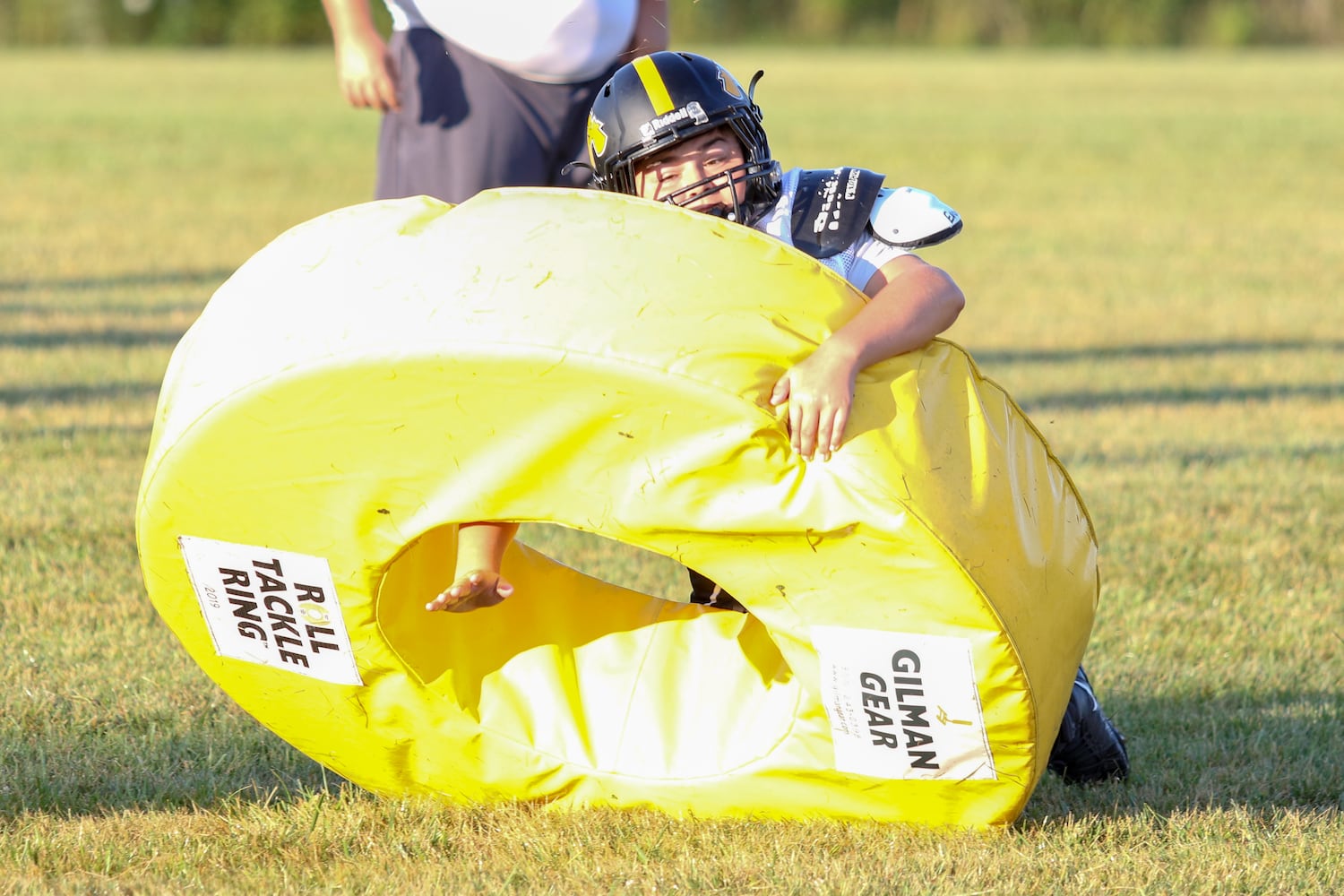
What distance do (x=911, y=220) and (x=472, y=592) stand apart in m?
1.17

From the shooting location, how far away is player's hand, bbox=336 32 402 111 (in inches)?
184

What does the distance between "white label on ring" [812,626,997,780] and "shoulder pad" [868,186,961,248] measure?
0.83 m

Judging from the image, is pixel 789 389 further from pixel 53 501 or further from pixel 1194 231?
pixel 1194 231

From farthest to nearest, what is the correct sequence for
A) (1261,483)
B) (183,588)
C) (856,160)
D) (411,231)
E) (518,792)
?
(856,160) < (1261,483) < (518,792) < (183,588) < (411,231)

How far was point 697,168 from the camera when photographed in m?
3.52

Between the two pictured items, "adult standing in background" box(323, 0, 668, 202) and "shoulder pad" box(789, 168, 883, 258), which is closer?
"shoulder pad" box(789, 168, 883, 258)

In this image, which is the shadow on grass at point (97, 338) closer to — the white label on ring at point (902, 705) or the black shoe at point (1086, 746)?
the black shoe at point (1086, 746)

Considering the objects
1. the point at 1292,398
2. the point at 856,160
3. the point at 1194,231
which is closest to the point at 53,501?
the point at 1292,398

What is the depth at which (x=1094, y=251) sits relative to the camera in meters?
12.6

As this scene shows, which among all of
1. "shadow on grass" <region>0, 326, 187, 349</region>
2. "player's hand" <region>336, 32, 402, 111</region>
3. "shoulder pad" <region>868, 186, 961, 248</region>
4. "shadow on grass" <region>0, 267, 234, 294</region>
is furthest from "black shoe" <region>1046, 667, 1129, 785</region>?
"shadow on grass" <region>0, 267, 234, 294</region>

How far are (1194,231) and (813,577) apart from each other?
11526 millimetres

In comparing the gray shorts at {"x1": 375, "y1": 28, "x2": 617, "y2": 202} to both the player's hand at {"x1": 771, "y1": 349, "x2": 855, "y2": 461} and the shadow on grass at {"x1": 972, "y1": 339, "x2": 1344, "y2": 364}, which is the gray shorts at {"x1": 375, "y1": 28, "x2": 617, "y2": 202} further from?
the shadow on grass at {"x1": 972, "y1": 339, "x2": 1344, "y2": 364}

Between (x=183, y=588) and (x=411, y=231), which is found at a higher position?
(x=411, y=231)

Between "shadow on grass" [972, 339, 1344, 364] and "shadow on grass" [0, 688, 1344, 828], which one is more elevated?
"shadow on grass" [0, 688, 1344, 828]
